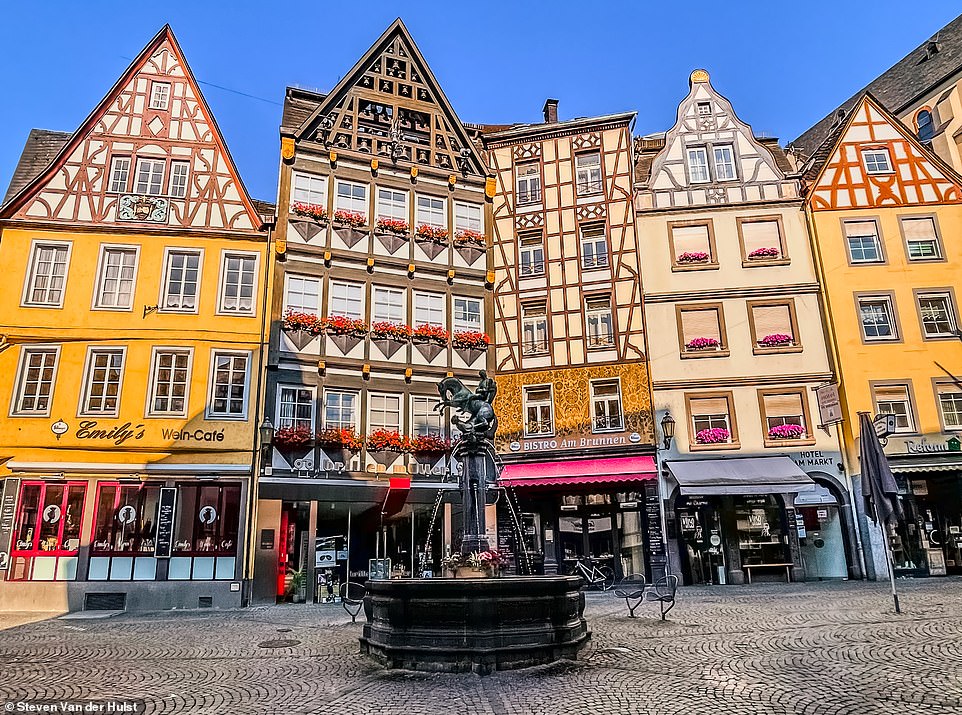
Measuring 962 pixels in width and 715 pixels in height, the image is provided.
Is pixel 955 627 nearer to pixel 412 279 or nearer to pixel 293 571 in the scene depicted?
pixel 293 571

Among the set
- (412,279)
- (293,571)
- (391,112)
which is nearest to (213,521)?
(293,571)

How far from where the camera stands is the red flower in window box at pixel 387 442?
20328 mm

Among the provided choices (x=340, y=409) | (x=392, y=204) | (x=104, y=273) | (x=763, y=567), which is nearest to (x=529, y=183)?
(x=392, y=204)

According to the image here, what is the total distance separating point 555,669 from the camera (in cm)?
800

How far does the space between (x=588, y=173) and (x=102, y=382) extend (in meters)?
16.2

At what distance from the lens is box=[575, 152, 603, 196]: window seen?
24438mm

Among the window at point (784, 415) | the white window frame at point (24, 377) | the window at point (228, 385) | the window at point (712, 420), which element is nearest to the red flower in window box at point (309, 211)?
the window at point (228, 385)

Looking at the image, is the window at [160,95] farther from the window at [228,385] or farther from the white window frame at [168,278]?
the window at [228,385]

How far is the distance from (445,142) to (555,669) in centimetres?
1976

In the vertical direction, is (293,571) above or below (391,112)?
below

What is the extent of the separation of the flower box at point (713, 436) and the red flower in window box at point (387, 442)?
857 cm

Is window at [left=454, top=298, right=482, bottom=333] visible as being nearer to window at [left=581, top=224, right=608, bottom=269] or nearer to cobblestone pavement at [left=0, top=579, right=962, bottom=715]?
window at [left=581, top=224, right=608, bottom=269]

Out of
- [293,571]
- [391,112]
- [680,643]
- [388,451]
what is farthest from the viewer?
[391,112]

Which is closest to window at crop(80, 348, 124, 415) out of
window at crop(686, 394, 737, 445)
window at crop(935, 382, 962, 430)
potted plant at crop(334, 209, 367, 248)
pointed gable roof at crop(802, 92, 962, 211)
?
potted plant at crop(334, 209, 367, 248)
